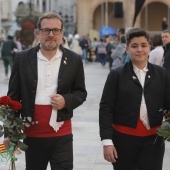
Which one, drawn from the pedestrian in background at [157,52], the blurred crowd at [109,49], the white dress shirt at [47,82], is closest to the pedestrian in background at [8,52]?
the blurred crowd at [109,49]

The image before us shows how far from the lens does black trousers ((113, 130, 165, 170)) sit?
4332mm

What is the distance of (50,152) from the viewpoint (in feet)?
15.0

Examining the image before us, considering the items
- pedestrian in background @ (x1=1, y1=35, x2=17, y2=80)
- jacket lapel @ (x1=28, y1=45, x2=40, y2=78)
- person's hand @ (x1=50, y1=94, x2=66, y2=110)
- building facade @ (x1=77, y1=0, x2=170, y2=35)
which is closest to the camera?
person's hand @ (x1=50, y1=94, x2=66, y2=110)

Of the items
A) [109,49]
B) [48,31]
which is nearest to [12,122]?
[48,31]

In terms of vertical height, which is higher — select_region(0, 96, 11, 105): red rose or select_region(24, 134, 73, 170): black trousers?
select_region(0, 96, 11, 105): red rose

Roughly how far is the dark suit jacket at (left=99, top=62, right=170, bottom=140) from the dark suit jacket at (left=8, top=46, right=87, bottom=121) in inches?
13.6

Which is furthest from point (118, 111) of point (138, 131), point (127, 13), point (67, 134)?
point (127, 13)

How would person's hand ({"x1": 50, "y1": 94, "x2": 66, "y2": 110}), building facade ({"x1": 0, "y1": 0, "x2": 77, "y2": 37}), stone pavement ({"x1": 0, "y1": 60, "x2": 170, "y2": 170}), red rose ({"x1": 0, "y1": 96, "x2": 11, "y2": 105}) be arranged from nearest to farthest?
red rose ({"x1": 0, "y1": 96, "x2": 11, "y2": 105})
person's hand ({"x1": 50, "y1": 94, "x2": 66, "y2": 110})
stone pavement ({"x1": 0, "y1": 60, "x2": 170, "y2": 170})
building facade ({"x1": 0, "y1": 0, "x2": 77, "y2": 37})

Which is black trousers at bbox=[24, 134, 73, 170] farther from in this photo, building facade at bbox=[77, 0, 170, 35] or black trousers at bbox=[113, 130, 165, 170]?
building facade at bbox=[77, 0, 170, 35]

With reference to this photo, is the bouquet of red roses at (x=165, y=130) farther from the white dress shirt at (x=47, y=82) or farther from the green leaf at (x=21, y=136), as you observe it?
the green leaf at (x=21, y=136)

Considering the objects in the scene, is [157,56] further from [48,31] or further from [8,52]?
[8,52]

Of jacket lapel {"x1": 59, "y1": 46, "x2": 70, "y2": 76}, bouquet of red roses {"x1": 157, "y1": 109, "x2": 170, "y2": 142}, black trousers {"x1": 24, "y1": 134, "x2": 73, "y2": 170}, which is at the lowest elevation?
black trousers {"x1": 24, "y1": 134, "x2": 73, "y2": 170}

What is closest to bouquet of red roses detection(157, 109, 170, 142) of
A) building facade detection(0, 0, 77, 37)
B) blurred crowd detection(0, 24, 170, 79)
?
blurred crowd detection(0, 24, 170, 79)

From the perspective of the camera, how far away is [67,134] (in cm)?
460
